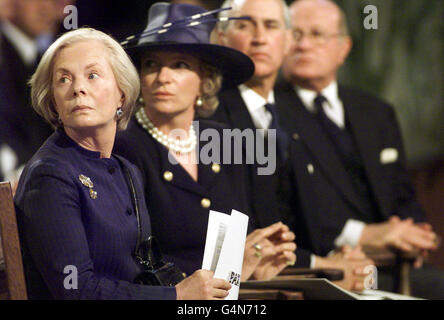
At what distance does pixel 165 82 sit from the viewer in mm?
1418

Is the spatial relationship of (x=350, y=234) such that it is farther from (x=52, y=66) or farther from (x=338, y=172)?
(x=52, y=66)

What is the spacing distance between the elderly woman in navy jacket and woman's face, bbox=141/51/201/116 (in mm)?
98

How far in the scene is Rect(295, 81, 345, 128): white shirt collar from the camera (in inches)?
87.4

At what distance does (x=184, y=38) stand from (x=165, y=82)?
0.10m

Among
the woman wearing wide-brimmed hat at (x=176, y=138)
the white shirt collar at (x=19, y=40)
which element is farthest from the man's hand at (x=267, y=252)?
the white shirt collar at (x=19, y=40)

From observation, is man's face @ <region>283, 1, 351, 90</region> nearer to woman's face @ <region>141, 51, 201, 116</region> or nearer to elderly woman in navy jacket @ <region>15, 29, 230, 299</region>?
woman's face @ <region>141, 51, 201, 116</region>

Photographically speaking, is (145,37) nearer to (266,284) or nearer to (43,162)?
(43,162)

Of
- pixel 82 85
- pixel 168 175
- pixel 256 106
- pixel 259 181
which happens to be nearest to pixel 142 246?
pixel 168 175

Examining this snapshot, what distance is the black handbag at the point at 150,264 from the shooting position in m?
1.31

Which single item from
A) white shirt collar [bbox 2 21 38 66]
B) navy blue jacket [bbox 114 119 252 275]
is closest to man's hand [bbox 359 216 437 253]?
navy blue jacket [bbox 114 119 252 275]

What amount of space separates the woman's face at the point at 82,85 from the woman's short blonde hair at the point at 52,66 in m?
0.01

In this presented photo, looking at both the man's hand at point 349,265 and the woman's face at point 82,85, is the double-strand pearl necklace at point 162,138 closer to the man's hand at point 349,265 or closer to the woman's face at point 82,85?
the woman's face at point 82,85

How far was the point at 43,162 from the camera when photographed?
3.98 feet

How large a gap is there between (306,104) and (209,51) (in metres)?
0.79
